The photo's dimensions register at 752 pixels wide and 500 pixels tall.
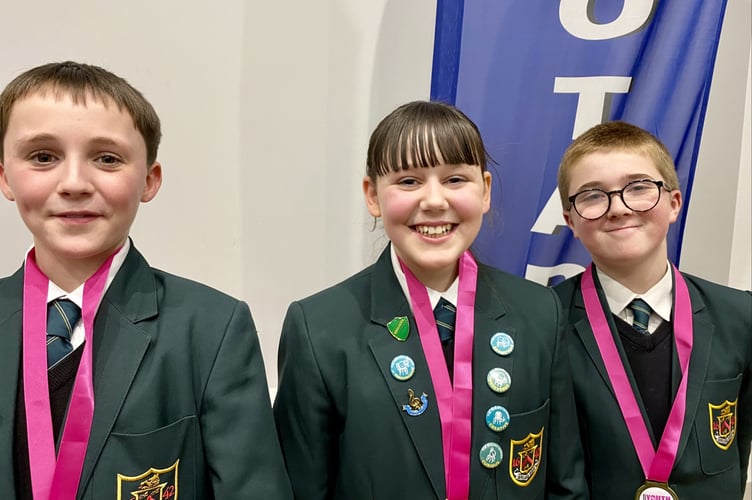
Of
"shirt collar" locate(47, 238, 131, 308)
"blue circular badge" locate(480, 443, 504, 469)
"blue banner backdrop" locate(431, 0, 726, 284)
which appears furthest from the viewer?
"blue banner backdrop" locate(431, 0, 726, 284)

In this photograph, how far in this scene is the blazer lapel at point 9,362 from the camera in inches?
41.6

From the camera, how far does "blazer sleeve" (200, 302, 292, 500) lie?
46.0 inches

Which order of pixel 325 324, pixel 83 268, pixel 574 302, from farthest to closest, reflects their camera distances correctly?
pixel 574 302 < pixel 325 324 < pixel 83 268

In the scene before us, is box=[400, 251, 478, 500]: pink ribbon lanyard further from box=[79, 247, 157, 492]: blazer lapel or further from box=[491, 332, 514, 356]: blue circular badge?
box=[79, 247, 157, 492]: blazer lapel

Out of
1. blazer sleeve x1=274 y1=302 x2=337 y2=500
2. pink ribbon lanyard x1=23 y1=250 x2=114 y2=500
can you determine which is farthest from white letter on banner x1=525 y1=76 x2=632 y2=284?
pink ribbon lanyard x1=23 y1=250 x2=114 y2=500

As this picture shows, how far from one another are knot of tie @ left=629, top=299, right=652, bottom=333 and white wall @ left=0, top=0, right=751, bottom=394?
2.49ft

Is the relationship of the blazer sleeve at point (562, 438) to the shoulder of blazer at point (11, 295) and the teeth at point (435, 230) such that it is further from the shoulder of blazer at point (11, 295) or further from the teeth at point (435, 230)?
the shoulder of blazer at point (11, 295)

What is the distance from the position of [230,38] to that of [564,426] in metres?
1.47

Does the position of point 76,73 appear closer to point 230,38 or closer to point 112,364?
point 112,364

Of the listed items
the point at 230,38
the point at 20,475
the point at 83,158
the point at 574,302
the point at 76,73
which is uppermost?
the point at 230,38

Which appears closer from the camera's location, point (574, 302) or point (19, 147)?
point (19, 147)

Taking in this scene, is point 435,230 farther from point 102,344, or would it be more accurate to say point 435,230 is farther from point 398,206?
point 102,344

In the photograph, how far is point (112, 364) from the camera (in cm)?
112

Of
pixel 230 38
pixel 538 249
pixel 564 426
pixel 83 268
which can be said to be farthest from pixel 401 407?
pixel 230 38
